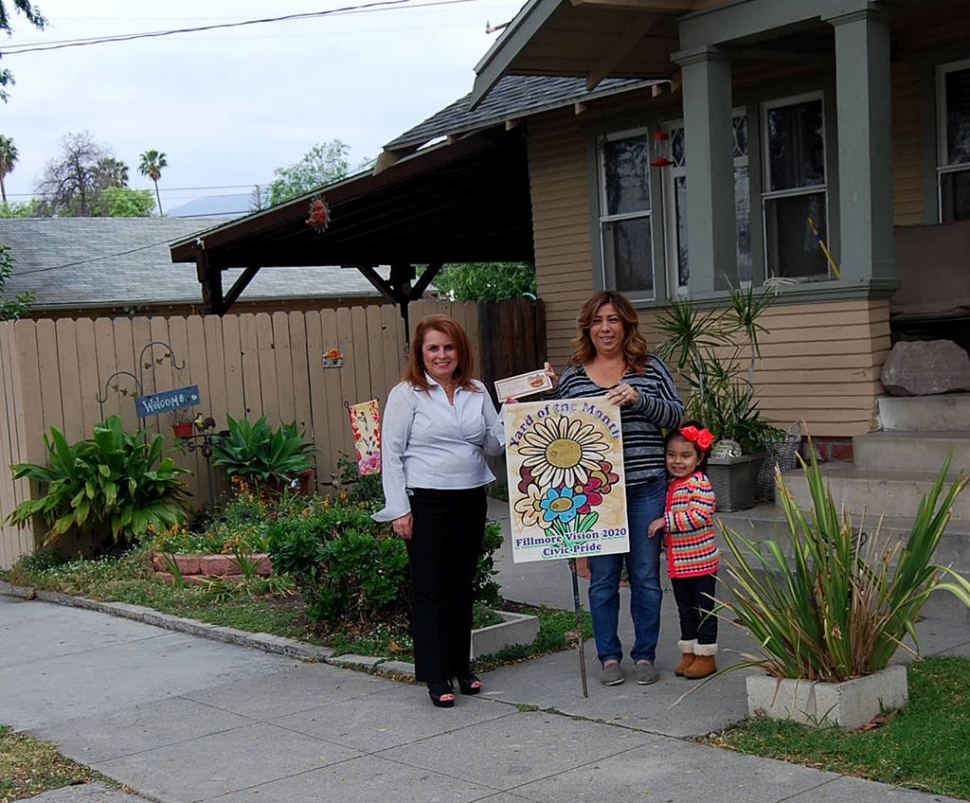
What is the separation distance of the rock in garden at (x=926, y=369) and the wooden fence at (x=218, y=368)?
5.53 metres

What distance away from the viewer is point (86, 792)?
533 centimetres

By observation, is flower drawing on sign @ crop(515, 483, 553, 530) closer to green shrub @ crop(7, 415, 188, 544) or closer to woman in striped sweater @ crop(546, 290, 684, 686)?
woman in striped sweater @ crop(546, 290, 684, 686)

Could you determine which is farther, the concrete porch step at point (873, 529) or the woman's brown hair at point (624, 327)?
the concrete porch step at point (873, 529)

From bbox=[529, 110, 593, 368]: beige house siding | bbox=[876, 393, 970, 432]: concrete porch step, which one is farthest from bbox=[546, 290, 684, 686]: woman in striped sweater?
bbox=[529, 110, 593, 368]: beige house siding

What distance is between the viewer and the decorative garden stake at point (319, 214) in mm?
14422

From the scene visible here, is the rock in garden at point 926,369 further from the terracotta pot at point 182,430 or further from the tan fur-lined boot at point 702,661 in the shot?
the terracotta pot at point 182,430

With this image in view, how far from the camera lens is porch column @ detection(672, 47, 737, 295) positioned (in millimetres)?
9695

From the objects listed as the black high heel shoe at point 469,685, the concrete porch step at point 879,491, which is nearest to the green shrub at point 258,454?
the concrete porch step at point 879,491

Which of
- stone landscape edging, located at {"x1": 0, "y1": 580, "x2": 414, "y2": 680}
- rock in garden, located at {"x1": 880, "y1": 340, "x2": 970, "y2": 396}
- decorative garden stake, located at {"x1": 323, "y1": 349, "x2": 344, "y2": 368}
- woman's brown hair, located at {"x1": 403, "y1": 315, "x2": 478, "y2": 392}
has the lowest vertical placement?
stone landscape edging, located at {"x1": 0, "y1": 580, "x2": 414, "y2": 680}

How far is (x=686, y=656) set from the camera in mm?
6359

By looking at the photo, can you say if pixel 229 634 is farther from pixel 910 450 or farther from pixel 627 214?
pixel 627 214

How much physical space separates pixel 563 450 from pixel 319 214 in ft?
29.4

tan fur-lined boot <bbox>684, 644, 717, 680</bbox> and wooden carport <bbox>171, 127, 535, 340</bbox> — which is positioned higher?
wooden carport <bbox>171, 127, 535, 340</bbox>

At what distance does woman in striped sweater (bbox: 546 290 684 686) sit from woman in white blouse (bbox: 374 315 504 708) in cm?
55
